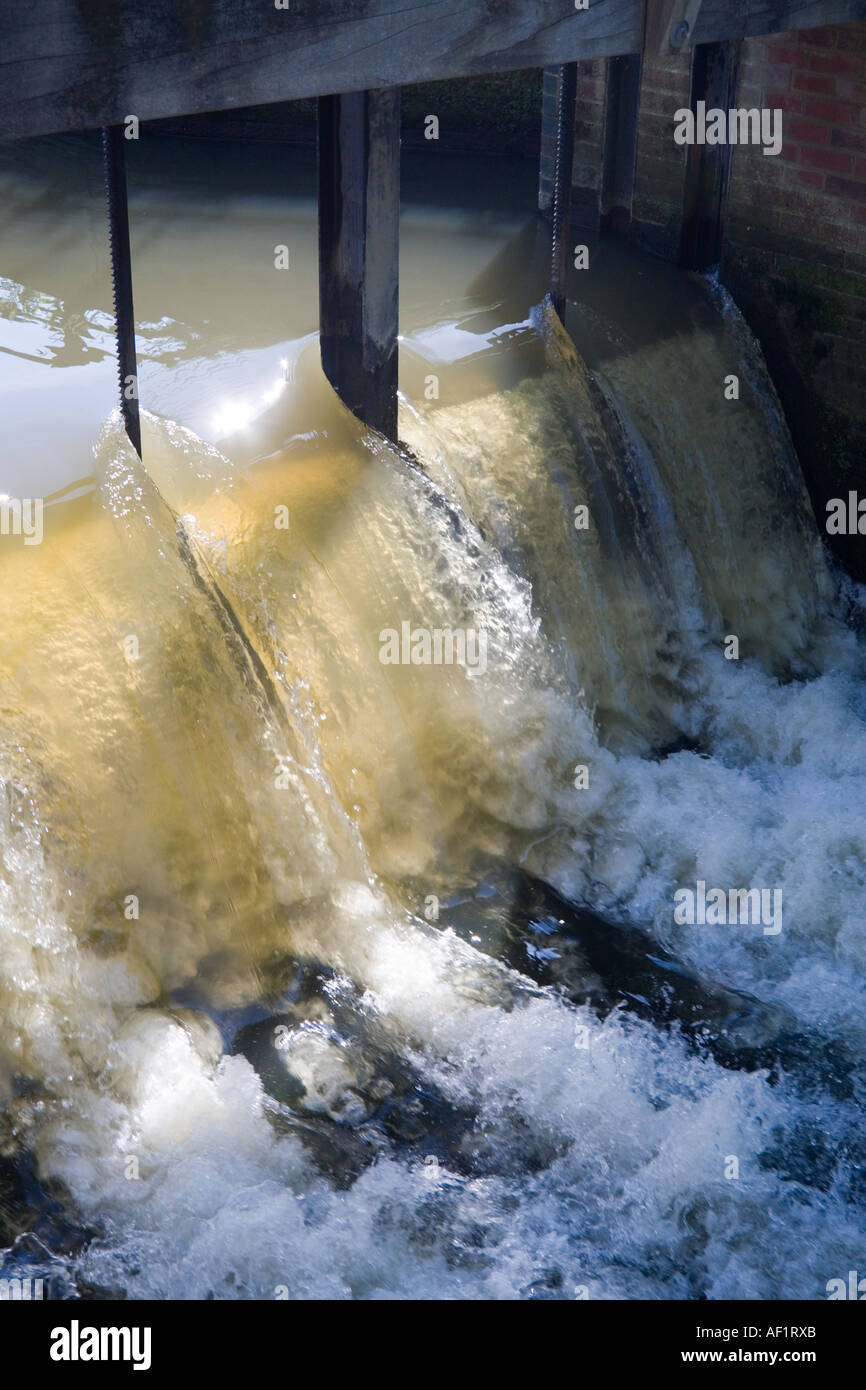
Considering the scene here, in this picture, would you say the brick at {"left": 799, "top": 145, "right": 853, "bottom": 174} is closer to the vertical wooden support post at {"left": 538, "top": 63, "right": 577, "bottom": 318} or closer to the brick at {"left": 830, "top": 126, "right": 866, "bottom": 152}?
the brick at {"left": 830, "top": 126, "right": 866, "bottom": 152}

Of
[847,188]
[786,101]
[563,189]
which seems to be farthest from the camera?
[786,101]

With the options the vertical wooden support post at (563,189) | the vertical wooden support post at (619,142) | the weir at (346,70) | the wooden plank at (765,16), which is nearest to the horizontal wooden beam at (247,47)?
the weir at (346,70)

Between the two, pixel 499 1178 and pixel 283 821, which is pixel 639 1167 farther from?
pixel 283 821

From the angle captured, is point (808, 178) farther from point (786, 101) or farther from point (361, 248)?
point (361, 248)

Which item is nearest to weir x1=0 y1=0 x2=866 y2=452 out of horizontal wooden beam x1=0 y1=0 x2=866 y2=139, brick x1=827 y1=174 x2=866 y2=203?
horizontal wooden beam x1=0 y1=0 x2=866 y2=139

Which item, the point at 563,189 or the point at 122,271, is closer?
the point at 122,271

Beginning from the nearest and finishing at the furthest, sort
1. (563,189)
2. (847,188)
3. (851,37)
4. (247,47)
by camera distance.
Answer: (247,47), (563,189), (851,37), (847,188)

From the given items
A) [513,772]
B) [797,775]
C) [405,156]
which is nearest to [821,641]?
[797,775]

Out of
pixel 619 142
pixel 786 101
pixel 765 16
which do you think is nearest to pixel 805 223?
pixel 786 101
